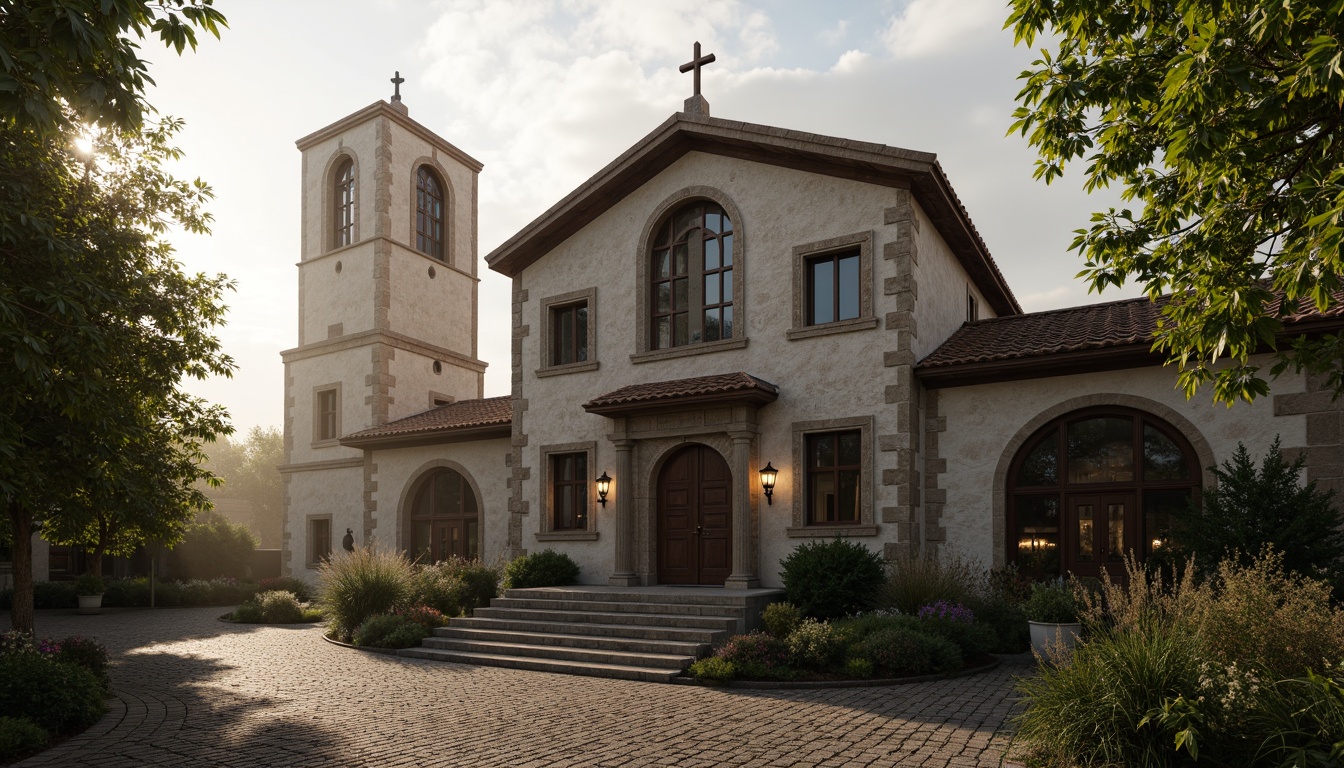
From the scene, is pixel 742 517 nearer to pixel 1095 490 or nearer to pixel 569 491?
pixel 569 491

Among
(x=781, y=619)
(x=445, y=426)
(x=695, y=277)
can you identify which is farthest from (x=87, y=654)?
(x=695, y=277)

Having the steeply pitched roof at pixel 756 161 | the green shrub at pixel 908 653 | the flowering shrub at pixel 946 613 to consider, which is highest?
the steeply pitched roof at pixel 756 161

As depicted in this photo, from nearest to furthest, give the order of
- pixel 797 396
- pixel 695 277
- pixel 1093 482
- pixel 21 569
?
pixel 21 569
pixel 1093 482
pixel 797 396
pixel 695 277

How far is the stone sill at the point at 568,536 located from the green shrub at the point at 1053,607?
8054mm

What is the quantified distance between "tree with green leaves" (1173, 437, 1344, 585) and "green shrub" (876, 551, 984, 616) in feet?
9.71

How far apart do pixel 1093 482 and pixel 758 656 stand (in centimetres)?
611

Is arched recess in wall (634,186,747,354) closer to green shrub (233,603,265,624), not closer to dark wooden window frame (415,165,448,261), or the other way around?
green shrub (233,603,265,624)

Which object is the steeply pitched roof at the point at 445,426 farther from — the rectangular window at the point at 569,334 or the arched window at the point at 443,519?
the rectangular window at the point at 569,334

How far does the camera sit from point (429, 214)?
1024 inches

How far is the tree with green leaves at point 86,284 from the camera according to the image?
605cm

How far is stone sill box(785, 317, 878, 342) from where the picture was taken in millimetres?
14406

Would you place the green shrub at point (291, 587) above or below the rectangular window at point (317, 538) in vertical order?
below

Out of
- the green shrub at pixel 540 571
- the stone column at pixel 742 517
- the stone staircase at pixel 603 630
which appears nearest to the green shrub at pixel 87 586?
the green shrub at pixel 540 571

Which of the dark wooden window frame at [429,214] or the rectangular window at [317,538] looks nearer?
the rectangular window at [317,538]
